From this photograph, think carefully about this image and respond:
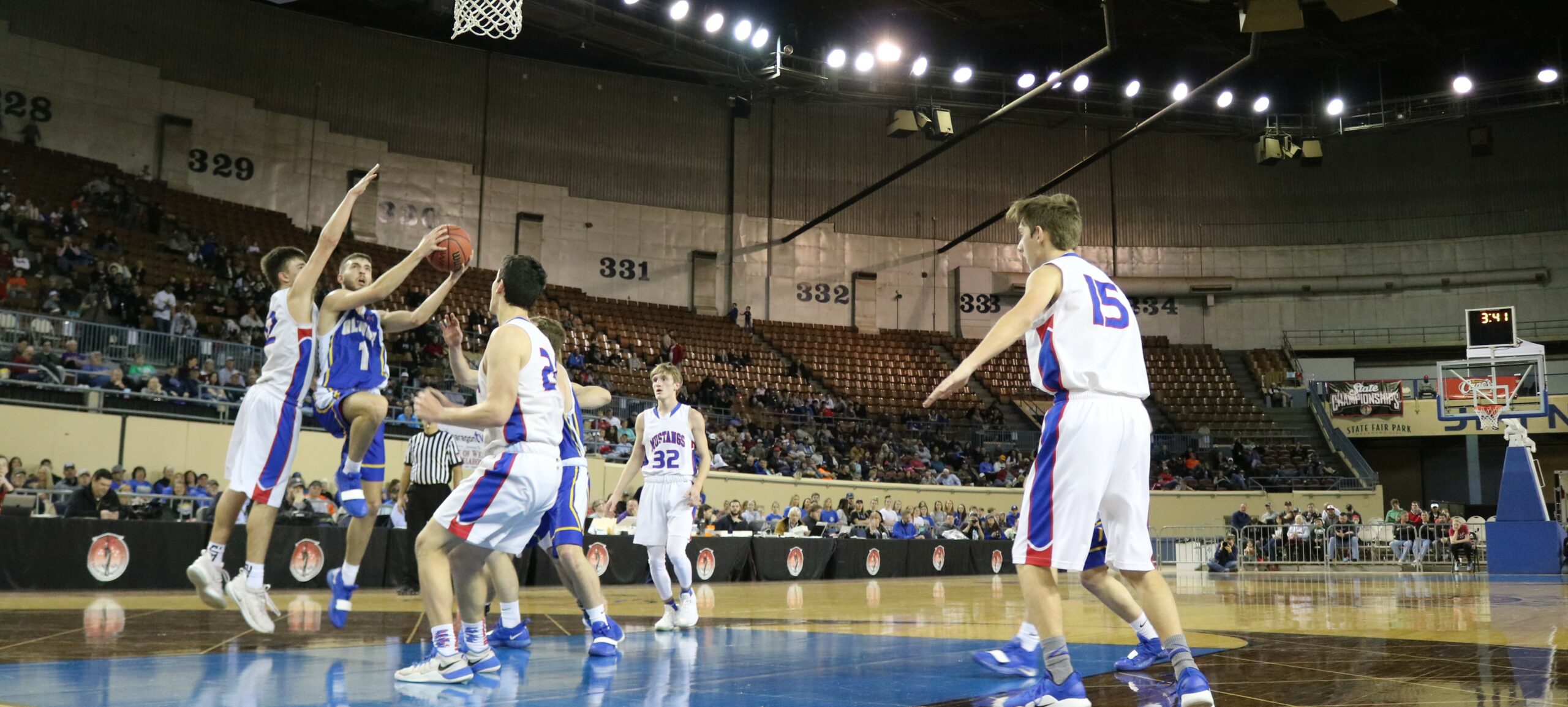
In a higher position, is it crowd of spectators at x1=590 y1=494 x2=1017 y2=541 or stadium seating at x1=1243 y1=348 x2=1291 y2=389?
stadium seating at x1=1243 y1=348 x2=1291 y2=389

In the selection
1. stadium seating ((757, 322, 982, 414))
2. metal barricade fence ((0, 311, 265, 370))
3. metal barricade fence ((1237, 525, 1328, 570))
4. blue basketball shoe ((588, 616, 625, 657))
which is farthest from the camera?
stadium seating ((757, 322, 982, 414))

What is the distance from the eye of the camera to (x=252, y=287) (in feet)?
72.0

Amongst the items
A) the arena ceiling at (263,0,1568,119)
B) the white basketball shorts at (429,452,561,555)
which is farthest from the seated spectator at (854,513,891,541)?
the white basketball shorts at (429,452,561,555)

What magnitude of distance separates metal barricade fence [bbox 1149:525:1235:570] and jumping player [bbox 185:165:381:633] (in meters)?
22.0

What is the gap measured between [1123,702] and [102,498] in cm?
1240

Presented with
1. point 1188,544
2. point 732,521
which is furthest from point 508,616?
point 1188,544

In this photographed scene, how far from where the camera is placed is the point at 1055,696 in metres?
4.41

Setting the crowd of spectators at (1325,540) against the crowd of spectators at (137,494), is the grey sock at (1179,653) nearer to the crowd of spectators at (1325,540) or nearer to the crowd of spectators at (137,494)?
the crowd of spectators at (137,494)

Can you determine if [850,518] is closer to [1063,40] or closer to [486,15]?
[486,15]

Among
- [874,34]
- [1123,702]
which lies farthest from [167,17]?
[1123,702]

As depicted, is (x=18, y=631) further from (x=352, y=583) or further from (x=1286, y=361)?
(x=1286, y=361)

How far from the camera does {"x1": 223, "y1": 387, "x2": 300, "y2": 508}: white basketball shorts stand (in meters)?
6.45

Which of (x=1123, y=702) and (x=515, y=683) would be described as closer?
(x=1123, y=702)

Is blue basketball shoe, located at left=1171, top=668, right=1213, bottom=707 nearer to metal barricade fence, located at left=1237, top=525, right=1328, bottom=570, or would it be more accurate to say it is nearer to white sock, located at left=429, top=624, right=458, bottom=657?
white sock, located at left=429, top=624, right=458, bottom=657
